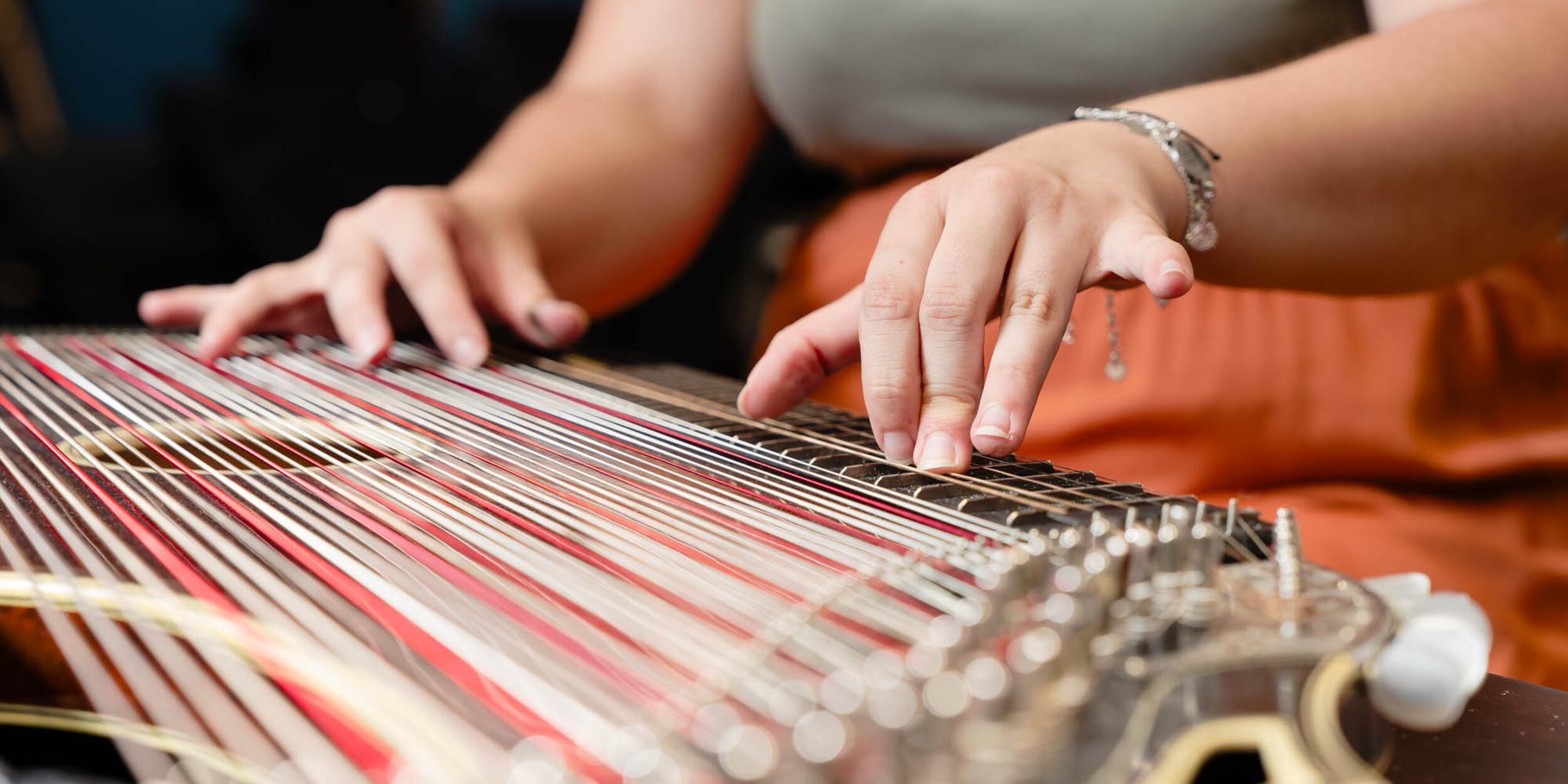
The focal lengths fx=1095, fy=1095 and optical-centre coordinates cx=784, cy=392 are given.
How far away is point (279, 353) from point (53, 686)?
65 cm

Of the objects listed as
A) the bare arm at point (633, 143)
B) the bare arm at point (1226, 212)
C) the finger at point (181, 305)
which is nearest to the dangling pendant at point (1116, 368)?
the bare arm at point (1226, 212)

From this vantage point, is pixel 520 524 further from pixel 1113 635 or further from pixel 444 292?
pixel 444 292

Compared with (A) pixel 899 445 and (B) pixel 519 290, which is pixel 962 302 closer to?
(A) pixel 899 445

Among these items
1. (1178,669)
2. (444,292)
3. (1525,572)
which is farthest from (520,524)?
(1525,572)

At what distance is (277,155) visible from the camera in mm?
2664

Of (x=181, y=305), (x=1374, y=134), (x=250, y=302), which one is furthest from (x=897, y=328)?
(x=181, y=305)

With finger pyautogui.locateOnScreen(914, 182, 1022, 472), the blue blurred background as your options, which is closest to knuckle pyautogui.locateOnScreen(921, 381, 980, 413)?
finger pyautogui.locateOnScreen(914, 182, 1022, 472)

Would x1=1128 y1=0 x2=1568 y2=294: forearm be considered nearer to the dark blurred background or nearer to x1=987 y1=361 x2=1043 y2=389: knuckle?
x1=987 y1=361 x2=1043 y2=389: knuckle

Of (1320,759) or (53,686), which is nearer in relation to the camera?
(1320,759)

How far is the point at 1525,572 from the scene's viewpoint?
84 cm

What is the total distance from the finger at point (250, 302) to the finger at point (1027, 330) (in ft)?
2.44

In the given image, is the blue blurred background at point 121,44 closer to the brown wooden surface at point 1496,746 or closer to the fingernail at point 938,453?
the fingernail at point 938,453

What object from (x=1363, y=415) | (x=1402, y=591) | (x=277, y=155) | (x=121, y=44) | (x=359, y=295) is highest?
(x=121, y=44)

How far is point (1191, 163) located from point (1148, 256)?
181mm
